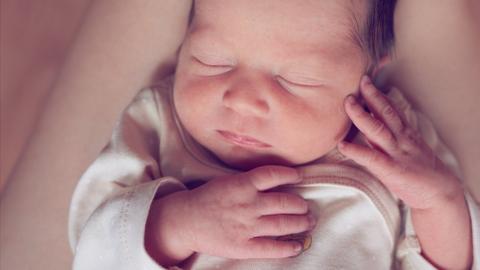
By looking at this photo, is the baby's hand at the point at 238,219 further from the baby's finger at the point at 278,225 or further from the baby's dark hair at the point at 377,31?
the baby's dark hair at the point at 377,31

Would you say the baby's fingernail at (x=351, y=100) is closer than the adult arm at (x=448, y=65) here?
Yes

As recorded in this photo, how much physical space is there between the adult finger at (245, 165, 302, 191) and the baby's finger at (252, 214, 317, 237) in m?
0.05

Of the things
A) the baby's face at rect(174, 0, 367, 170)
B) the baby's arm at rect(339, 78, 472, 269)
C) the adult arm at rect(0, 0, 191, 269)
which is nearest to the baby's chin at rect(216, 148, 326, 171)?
the baby's face at rect(174, 0, 367, 170)

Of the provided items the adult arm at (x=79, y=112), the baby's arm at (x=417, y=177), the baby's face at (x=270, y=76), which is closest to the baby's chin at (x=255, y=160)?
the baby's face at (x=270, y=76)

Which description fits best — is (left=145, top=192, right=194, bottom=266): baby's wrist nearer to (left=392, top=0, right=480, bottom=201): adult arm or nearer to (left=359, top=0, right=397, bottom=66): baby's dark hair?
(left=359, top=0, right=397, bottom=66): baby's dark hair

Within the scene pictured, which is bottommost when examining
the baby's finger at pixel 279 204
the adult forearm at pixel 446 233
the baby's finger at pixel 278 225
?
the adult forearm at pixel 446 233

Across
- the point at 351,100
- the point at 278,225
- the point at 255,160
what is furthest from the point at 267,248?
the point at 351,100

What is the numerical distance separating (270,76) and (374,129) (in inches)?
6.4

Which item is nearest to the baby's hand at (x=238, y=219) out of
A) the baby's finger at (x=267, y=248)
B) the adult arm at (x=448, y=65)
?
the baby's finger at (x=267, y=248)

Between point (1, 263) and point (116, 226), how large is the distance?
26 centimetres

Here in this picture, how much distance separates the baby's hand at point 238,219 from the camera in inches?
32.3

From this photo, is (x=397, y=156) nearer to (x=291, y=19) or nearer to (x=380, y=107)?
(x=380, y=107)

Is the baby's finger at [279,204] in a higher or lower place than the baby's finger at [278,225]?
higher

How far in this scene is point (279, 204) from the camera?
2.73 feet
